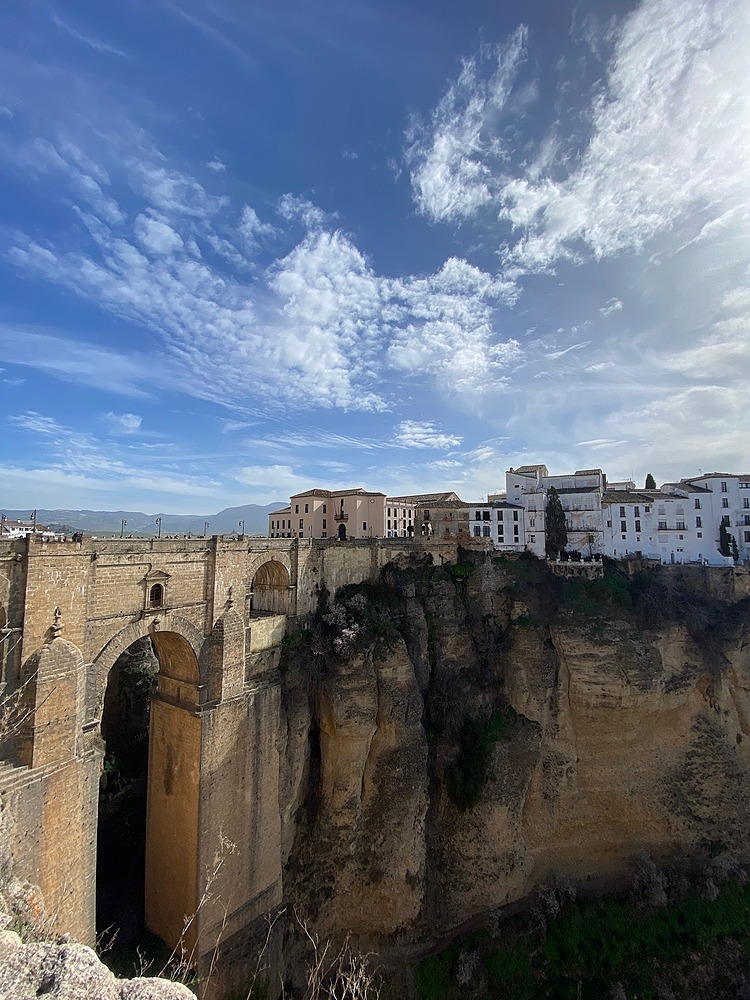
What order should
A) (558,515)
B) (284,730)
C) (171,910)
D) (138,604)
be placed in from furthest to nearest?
(558,515) < (284,730) < (171,910) < (138,604)

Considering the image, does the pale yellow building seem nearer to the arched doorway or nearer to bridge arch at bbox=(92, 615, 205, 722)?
the arched doorway

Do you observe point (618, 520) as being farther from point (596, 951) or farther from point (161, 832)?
point (161, 832)

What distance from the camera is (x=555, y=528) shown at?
2695 centimetres

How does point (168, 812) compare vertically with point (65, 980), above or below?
below

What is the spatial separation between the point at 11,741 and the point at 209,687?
15.4 ft

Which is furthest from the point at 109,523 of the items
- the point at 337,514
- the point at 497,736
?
the point at 497,736

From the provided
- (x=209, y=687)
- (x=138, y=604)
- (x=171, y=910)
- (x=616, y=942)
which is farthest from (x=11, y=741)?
(x=616, y=942)

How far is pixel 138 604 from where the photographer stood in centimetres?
1173

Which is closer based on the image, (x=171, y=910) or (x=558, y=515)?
(x=171, y=910)

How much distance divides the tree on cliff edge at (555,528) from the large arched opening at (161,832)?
20.3m

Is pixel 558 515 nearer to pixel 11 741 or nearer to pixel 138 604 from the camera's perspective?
pixel 138 604

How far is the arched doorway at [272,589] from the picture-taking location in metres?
17.5

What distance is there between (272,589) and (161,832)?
768 centimetres

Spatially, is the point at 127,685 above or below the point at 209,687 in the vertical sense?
below
